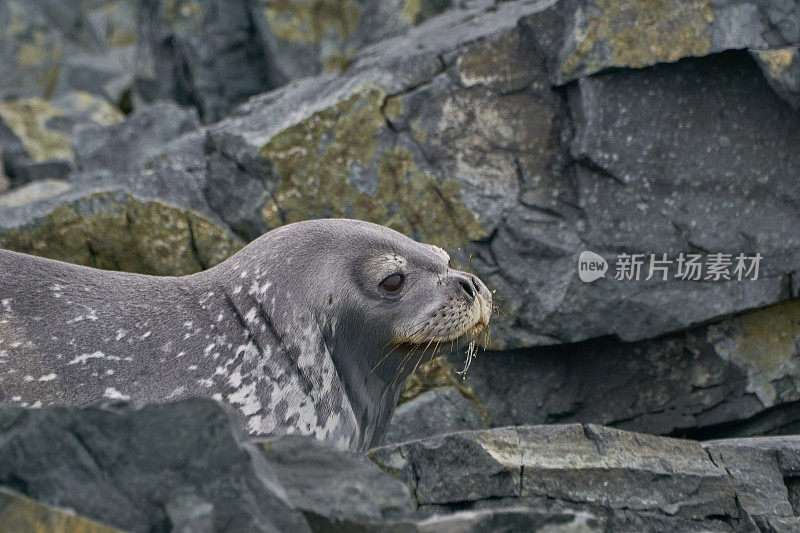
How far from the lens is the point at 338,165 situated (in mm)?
6074

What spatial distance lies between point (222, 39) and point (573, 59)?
9.77 metres

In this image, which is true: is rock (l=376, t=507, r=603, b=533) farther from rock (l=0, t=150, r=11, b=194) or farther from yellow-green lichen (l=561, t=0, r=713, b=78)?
rock (l=0, t=150, r=11, b=194)

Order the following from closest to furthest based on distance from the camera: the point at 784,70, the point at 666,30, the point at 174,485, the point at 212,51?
1. the point at 174,485
2. the point at 784,70
3. the point at 666,30
4. the point at 212,51

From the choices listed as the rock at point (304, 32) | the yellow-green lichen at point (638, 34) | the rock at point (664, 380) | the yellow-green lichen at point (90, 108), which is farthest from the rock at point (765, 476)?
the yellow-green lichen at point (90, 108)

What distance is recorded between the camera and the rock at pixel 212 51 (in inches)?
554

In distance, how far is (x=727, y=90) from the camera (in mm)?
5715

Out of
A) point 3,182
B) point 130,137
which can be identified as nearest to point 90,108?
point 3,182

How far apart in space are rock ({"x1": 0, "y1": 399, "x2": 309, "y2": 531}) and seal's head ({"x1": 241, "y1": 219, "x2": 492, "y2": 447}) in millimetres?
1429

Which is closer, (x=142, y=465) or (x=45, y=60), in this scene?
(x=142, y=465)

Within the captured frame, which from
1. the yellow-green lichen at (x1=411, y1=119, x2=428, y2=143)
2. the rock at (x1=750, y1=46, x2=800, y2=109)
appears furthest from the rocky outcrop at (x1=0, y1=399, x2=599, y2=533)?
the rock at (x1=750, y1=46, x2=800, y2=109)

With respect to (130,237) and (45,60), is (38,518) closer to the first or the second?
(130,237)

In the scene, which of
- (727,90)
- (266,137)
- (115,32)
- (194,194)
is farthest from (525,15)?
(115,32)

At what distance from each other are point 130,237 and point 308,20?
866 cm

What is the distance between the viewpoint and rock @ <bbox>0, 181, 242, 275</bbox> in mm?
5863
